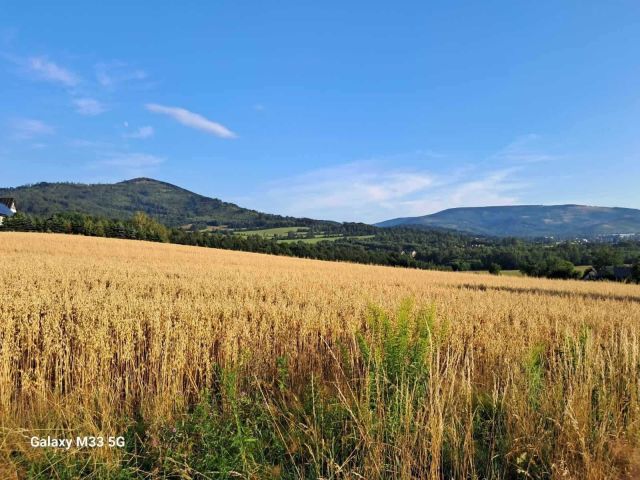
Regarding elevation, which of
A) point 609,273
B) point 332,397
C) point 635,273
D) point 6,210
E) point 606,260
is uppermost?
point 6,210

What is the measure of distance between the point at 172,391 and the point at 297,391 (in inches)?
60.4

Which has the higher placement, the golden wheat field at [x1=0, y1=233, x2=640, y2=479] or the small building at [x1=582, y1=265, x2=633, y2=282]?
the golden wheat field at [x1=0, y1=233, x2=640, y2=479]

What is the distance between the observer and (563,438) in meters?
3.39

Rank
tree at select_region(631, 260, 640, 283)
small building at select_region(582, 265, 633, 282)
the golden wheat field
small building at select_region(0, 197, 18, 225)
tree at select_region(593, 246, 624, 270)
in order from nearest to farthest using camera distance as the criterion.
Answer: the golden wheat field → tree at select_region(631, 260, 640, 283) → small building at select_region(582, 265, 633, 282) → tree at select_region(593, 246, 624, 270) → small building at select_region(0, 197, 18, 225)

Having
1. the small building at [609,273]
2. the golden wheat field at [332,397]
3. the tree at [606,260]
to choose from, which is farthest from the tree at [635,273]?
the golden wheat field at [332,397]

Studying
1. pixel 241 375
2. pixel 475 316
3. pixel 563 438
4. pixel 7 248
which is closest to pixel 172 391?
pixel 241 375

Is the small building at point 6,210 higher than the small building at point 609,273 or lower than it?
higher

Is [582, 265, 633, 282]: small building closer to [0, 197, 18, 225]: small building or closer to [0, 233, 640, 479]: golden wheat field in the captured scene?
[0, 233, 640, 479]: golden wheat field

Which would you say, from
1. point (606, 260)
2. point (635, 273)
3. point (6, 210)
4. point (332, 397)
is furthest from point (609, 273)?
point (6, 210)

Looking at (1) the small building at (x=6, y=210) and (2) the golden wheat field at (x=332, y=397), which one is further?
(1) the small building at (x=6, y=210)

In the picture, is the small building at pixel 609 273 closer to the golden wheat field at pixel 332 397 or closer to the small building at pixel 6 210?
the golden wheat field at pixel 332 397

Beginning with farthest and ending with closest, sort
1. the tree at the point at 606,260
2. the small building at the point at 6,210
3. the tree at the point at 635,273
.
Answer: the small building at the point at 6,210 < the tree at the point at 606,260 < the tree at the point at 635,273

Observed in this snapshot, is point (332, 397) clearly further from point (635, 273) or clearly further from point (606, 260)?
point (606, 260)

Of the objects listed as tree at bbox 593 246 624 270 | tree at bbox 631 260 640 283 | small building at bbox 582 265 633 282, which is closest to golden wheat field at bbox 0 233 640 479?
tree at bbox 631 260 640 283
